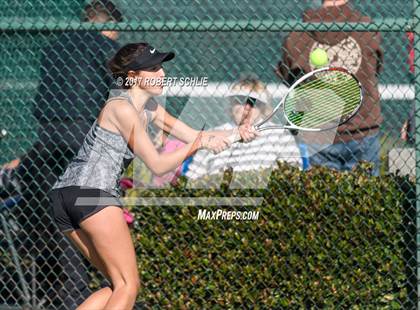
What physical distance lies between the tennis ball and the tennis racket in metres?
0.17

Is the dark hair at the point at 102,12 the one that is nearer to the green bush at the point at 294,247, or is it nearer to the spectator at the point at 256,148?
the spectator at the point at 256,148

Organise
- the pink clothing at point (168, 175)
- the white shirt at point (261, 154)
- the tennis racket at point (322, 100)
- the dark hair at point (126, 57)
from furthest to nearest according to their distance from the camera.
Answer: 1. the pink clothing at point (168, 175)
2. the white shirt at point (261, 154)
3. the tennis racket at point (322, 100)
4. the dark hair at point (126, 57)

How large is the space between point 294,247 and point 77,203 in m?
1.52

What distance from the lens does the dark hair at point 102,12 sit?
541 cm

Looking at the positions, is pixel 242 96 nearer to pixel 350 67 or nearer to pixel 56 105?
pixel 350 67

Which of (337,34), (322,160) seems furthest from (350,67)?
(322,160)

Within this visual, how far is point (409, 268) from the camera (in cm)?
496

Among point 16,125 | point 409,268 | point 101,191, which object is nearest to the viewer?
point 101,191

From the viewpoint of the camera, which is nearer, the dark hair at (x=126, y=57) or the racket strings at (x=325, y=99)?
the dark hair at (x=126, y=57)

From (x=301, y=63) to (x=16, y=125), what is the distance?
1.91 m

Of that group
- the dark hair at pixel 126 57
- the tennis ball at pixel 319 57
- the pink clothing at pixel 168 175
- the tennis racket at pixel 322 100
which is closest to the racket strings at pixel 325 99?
the tennis racket at pixel 322 100

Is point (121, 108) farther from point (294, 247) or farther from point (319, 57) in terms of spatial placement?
point (319, 57)

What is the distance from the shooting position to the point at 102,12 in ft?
17.7

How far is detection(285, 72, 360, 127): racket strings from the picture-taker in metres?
5.00
